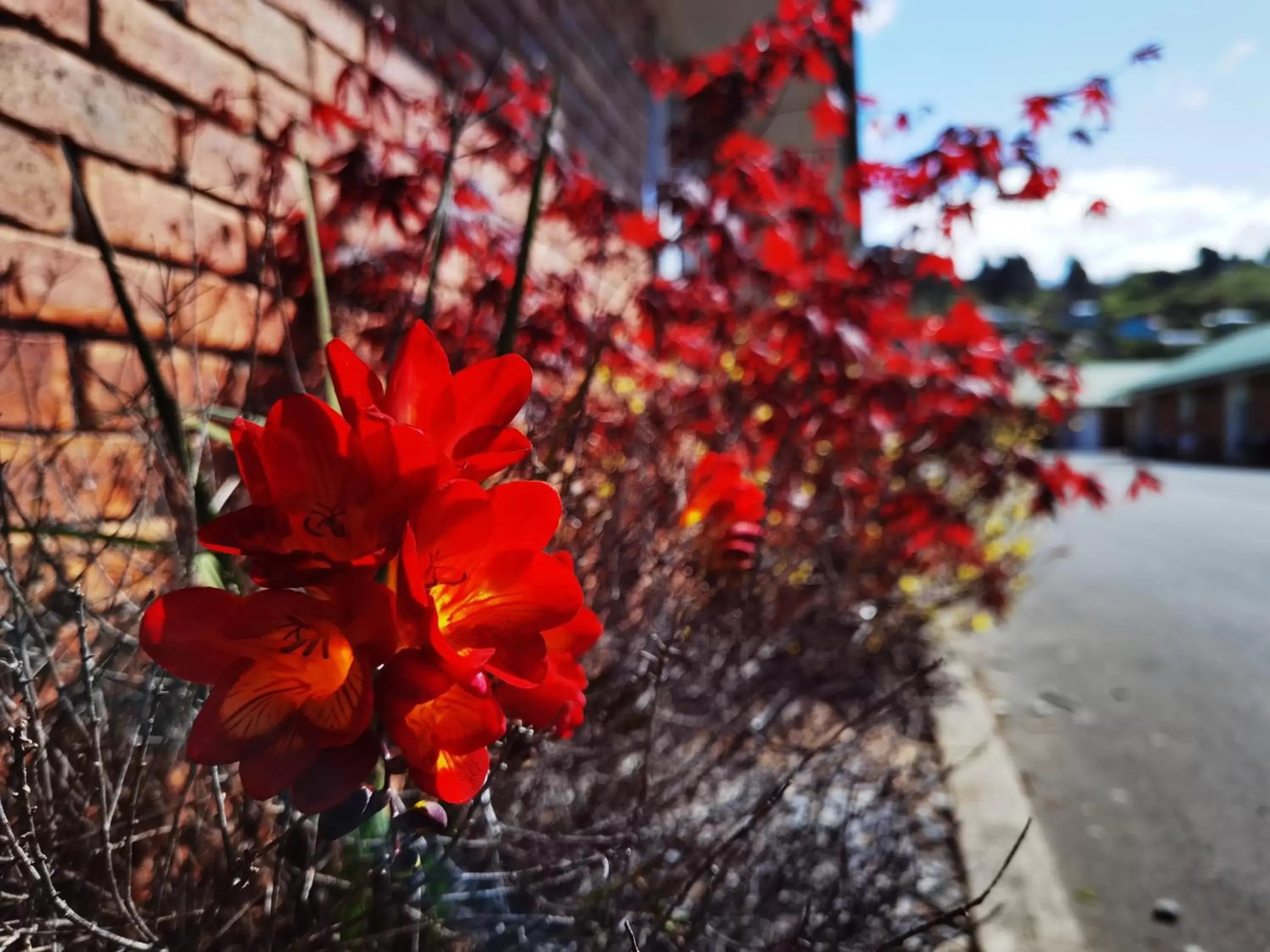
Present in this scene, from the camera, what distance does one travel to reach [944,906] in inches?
84.5

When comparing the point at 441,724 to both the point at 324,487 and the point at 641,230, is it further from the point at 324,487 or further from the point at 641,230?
the point at 641,230

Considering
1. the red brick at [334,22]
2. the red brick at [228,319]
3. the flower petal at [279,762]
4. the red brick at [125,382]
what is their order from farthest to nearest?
the red brick at [334,22]
the red brick at [228,319]
the red brick at [125,382]
the flower petal at [279,762]

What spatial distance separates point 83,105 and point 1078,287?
215 ft

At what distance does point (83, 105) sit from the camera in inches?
66.3

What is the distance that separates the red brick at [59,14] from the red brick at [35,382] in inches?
23.2

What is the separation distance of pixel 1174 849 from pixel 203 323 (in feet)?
10.8

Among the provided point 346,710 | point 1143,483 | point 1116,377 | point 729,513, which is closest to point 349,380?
A: point 346,710

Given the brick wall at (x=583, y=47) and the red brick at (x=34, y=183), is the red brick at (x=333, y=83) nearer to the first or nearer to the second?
the brick wall at (x=583, y=47)

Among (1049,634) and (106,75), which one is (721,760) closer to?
(106,75)

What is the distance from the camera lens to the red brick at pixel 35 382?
1.52 metres

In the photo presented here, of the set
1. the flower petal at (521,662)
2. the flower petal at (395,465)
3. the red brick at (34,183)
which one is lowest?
the flower petal at (521,662)

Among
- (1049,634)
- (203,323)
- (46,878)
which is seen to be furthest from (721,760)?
(1049,634)

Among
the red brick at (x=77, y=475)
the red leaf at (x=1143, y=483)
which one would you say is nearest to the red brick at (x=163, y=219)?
the red brick at (x=77, y=475)

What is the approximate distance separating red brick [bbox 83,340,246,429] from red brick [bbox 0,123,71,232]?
Result: 247 mm
